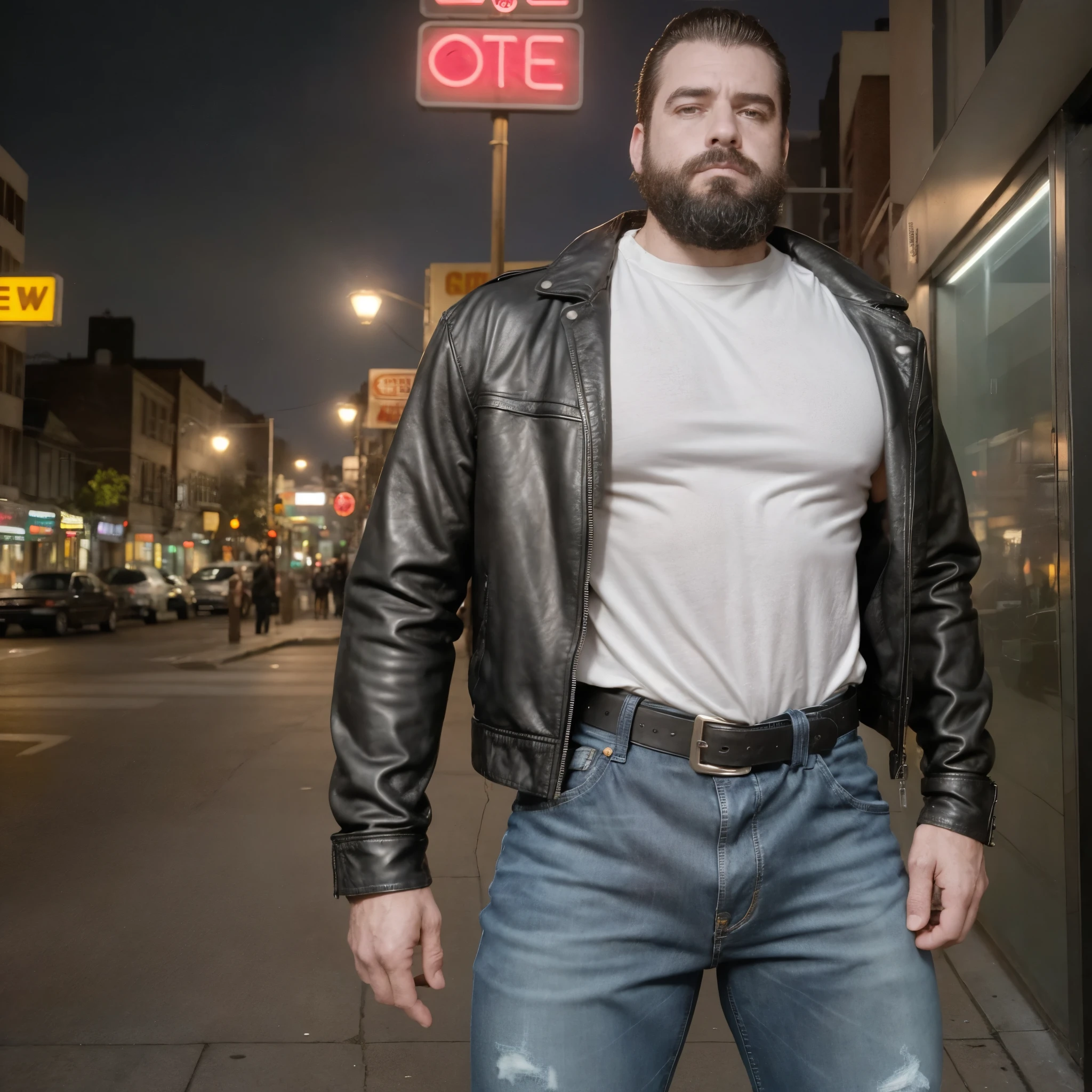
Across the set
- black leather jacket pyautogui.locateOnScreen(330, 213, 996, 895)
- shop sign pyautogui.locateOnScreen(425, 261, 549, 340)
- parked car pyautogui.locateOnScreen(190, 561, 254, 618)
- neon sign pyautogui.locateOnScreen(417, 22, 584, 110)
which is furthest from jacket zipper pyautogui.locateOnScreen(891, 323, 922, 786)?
parked car pyautogui.locateOnScreen(190, 561, 254, 618)

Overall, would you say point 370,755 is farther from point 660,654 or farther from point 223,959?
point 223,959

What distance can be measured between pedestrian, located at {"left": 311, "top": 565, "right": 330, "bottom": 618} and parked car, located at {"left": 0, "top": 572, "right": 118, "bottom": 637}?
669cm

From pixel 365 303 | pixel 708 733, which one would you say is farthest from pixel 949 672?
pixel 365 303

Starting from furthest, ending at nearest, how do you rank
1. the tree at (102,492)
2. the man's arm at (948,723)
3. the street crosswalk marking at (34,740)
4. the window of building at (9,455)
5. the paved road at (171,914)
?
the tree at (102,492) → the window of building at (9,455) → the street crosswalk marking at (34,740) → the paved road at (171,914) → the man's arm at (948,723)

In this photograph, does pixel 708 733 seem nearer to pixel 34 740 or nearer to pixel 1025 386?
pixel 1025 386

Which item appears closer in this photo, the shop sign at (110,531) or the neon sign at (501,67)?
the neon sign at (501,67)

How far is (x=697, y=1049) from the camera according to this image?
3633mm

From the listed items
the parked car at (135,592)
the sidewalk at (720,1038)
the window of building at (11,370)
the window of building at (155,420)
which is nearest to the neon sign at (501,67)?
the sidewalk at (720,1038)

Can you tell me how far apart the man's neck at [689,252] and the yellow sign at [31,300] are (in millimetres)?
17931

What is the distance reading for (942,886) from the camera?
1.71m

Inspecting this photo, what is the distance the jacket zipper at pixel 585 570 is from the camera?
1672mm

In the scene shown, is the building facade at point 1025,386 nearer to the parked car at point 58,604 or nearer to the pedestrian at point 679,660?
the pedestrian at point 679,660

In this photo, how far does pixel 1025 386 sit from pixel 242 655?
52.9 feet

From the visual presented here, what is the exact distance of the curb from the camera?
1688cm
